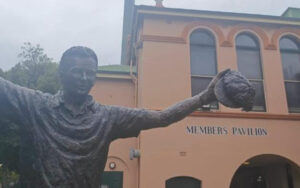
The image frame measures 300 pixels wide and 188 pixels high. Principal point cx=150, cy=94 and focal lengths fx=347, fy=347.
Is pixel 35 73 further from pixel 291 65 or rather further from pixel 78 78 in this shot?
pixel 78 78

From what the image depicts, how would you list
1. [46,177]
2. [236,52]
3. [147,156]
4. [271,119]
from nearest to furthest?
[46,177]
[147,156]
[271,119]
[236,52]

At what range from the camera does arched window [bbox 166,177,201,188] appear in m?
9.52

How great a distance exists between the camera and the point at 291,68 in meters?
11.4

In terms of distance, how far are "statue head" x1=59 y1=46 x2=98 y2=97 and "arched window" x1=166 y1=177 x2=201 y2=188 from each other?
312 inches

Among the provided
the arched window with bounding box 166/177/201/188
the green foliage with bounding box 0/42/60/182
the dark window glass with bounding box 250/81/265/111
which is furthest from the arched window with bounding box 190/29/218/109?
the green foliage with bounding box 0/42/60/182

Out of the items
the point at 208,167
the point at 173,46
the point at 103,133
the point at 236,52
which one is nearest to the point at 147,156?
the point at 208,167

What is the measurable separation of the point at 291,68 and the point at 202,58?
9.94 ft

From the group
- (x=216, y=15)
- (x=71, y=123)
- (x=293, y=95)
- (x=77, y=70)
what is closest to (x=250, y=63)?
(x=293, y=95)

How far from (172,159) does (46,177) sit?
26.2ft

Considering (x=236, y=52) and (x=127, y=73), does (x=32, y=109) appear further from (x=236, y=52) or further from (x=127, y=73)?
(x=127, y=73)

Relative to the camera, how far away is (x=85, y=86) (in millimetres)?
2027

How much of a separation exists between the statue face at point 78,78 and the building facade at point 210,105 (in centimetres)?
→ 767

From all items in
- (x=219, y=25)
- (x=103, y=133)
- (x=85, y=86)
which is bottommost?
(x=103, y=133)

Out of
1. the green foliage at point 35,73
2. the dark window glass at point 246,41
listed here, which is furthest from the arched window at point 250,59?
the green foliage at point 35,73
